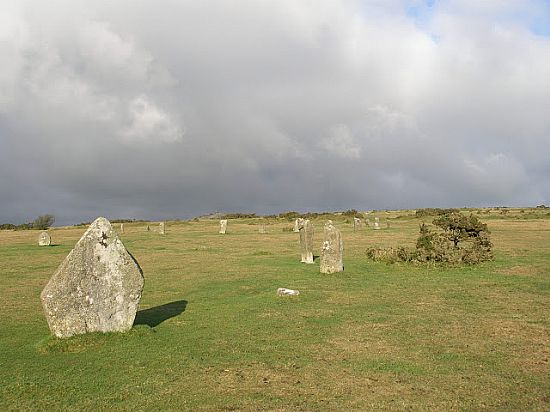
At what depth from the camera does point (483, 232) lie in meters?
27.5

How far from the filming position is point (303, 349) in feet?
37.0

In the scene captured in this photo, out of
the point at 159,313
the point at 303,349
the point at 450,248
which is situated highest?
the point at 450,248

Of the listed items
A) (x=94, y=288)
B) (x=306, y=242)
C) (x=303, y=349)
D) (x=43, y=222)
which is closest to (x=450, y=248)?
(x=306, y=242)

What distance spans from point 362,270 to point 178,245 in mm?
21995

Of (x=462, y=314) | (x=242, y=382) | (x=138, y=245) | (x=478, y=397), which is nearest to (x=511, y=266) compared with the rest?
(x=462, y=314)

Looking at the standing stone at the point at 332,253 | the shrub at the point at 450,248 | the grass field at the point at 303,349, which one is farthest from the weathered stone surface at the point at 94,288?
the shrub at the point at 450,248

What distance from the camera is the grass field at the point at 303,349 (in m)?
8.54

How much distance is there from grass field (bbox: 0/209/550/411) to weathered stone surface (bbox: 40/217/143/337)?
17.2 inches

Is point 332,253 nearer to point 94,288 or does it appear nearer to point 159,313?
point 159,313

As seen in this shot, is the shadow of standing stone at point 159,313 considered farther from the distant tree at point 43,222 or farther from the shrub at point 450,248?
the distant tree at point 43,222

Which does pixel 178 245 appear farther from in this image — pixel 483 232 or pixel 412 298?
pixel 412 298

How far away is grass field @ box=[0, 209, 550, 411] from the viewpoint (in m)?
8.54

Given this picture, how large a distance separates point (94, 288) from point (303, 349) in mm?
5427

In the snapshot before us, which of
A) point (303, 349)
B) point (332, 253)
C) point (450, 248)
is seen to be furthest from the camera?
point (450, 248)
